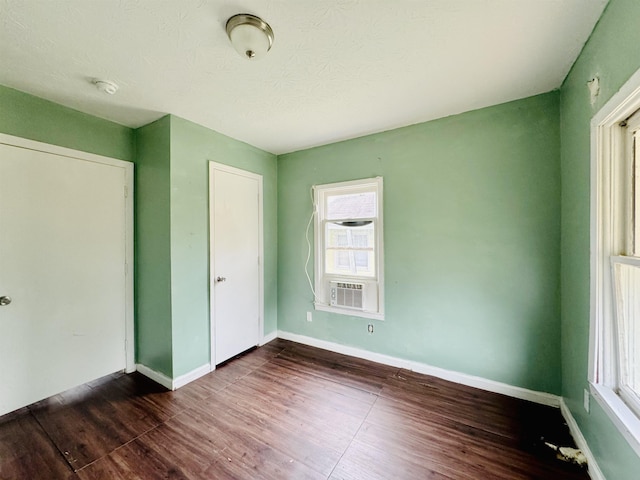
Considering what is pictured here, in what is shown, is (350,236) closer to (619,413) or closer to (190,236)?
(190,236)

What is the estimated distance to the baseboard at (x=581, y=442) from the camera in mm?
1385

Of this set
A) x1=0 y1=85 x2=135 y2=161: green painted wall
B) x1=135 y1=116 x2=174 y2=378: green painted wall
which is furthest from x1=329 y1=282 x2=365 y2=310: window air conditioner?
x1=0 y1=85 x2=135 y2=161: green painted wall

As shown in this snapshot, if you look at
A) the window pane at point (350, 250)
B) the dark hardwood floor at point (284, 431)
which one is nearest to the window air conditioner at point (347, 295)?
the window pane at point (350, 250)

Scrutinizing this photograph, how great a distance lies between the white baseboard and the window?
1.37 m

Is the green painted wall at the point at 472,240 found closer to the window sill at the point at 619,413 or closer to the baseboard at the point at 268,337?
the window sill at the point at 619,413

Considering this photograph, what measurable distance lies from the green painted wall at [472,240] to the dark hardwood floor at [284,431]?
0.39 metres

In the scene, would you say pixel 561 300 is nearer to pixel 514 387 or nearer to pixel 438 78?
pixel 514 387

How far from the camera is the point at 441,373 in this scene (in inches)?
96.7

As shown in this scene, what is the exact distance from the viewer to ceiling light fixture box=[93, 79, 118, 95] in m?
1.79

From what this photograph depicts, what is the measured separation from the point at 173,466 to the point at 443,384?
2162mm

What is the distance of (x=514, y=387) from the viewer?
215 cm

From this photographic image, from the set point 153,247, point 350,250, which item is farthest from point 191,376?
point 350,250

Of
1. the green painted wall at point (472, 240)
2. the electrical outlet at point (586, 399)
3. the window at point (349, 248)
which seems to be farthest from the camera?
the window at point (349, 248)

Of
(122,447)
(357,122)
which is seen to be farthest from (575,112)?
(122,447)
